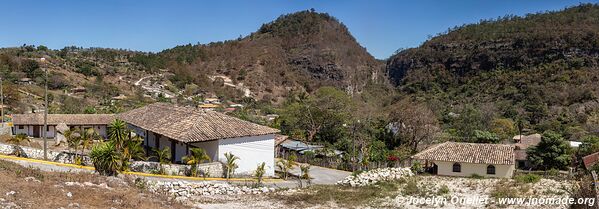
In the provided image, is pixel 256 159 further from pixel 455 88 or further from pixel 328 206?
pixel 455 88

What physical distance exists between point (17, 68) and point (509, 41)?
90.9 m

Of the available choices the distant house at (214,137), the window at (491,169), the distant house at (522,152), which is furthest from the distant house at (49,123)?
the distant house at (522,152)

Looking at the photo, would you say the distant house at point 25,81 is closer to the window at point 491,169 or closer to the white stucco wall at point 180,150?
the white stucco wall at point 180,150

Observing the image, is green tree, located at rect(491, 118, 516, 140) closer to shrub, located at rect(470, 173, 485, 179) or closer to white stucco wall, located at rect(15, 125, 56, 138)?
shrub, located at rect(470, 173, 485, 179)

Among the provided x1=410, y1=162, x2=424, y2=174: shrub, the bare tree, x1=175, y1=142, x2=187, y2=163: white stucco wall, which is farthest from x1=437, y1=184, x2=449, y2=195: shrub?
the bare tree

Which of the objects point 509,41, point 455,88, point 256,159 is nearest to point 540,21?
point 509,41

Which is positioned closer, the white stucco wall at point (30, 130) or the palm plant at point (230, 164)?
the palm plant at point (230, 164)

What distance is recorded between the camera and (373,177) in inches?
1074

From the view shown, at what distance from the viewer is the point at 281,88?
125125 mm

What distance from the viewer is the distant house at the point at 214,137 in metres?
26.5

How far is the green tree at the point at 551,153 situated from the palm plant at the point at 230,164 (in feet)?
76.6

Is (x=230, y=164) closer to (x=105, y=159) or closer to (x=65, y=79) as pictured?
(x=105, y=159)

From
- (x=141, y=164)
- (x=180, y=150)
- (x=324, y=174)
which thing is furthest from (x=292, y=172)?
(x=141, y=164)

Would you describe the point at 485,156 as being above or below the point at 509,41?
below
